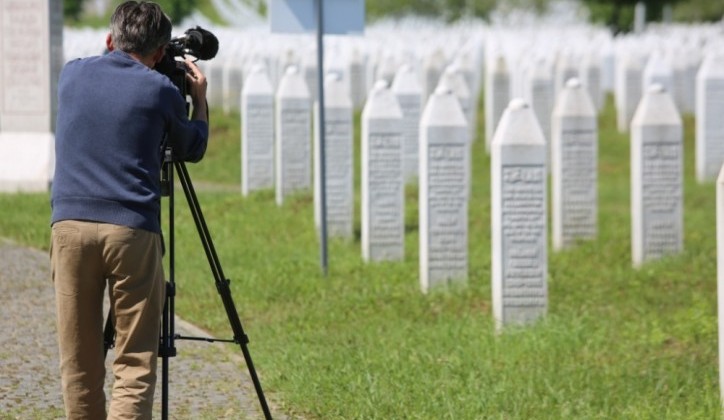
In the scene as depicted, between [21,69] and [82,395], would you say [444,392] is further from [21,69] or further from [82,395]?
[21,69]

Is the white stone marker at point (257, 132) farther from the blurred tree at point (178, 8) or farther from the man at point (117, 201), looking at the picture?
the blurred tree at point (178, 8)

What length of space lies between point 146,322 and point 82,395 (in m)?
0.37

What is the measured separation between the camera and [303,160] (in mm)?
16359

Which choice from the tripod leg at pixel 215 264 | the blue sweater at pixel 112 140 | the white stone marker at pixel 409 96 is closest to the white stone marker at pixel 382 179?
the white stone marker at pixel 409 96

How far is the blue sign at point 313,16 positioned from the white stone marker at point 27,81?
16.4ft

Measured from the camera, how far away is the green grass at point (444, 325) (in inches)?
320

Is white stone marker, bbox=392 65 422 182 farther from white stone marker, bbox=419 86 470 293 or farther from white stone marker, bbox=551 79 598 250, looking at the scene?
white stone marker, bbox=419 86 470 293

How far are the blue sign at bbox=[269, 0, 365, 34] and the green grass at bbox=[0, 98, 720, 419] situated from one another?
1.73 meters

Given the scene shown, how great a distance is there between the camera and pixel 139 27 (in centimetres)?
610

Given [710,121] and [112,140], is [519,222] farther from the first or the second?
[710,121]

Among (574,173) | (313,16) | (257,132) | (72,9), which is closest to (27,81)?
(257,132)

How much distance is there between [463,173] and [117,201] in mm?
6104

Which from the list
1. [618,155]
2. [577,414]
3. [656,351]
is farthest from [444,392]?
[618,155]

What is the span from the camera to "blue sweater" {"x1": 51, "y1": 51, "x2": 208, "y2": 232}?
6059 millimetres
